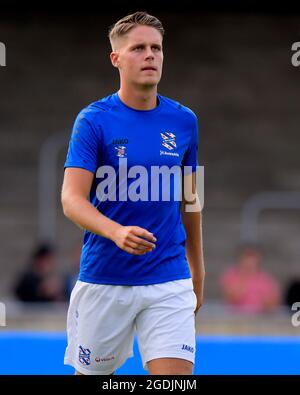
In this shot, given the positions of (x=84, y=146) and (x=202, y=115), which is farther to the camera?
(x=202, y=115)

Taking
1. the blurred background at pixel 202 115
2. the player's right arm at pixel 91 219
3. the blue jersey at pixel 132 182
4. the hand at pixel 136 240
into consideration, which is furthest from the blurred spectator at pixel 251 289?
the hand at pixel 136 240

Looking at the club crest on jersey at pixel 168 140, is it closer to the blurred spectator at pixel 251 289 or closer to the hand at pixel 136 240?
the hand at pixel 136 240

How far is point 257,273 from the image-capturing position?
10094 millimetres

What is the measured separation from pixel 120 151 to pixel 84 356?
2.96 ft

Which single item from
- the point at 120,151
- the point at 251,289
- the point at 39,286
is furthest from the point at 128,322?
the point at 251,289

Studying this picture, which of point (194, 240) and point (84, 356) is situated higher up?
point (194, 240)

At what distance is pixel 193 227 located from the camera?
4.63 meters

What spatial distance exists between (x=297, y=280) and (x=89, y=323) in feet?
20.5

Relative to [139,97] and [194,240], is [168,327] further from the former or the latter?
[139,97]

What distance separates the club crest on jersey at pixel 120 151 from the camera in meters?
4.29

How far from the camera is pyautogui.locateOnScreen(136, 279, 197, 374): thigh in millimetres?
4242

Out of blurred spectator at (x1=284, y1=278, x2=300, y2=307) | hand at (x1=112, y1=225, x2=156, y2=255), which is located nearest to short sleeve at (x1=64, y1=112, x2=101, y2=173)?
hand at (x1=112, y1=225, x2=156, y2=255)

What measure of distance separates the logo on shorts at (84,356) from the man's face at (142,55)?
45.5 inches

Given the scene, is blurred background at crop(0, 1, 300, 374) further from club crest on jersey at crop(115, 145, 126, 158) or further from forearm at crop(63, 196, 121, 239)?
forearm at crop(63, 196, 121, 239)
